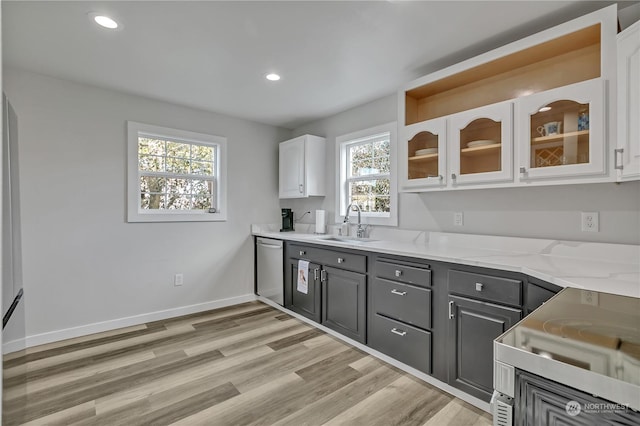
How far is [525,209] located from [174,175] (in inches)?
137

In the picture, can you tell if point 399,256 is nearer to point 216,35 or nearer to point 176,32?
point 216,35

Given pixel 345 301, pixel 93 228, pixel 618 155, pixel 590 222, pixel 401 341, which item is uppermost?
pixel 618 155

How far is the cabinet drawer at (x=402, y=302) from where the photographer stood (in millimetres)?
2209

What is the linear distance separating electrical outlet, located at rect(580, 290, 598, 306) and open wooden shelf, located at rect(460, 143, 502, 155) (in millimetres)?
1210

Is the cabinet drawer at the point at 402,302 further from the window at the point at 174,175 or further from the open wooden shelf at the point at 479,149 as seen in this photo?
the window at the point at 174,175

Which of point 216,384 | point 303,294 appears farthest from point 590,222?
point 216,384

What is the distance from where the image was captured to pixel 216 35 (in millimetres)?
2176

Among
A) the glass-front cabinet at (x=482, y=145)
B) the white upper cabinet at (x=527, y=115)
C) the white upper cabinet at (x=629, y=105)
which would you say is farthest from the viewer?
the glass-front cabinet at (x=482, y=145)

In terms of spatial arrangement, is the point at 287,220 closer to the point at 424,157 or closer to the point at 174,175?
the point at 174,175

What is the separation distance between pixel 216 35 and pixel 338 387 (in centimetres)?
256

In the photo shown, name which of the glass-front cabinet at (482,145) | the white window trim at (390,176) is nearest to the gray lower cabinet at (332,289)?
the white window trim at (390,176)

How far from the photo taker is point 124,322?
326cm

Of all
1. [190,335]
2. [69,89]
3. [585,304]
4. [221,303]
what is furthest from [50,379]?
[585,304]

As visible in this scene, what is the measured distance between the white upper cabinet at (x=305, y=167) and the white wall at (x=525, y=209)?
26.0 inches
